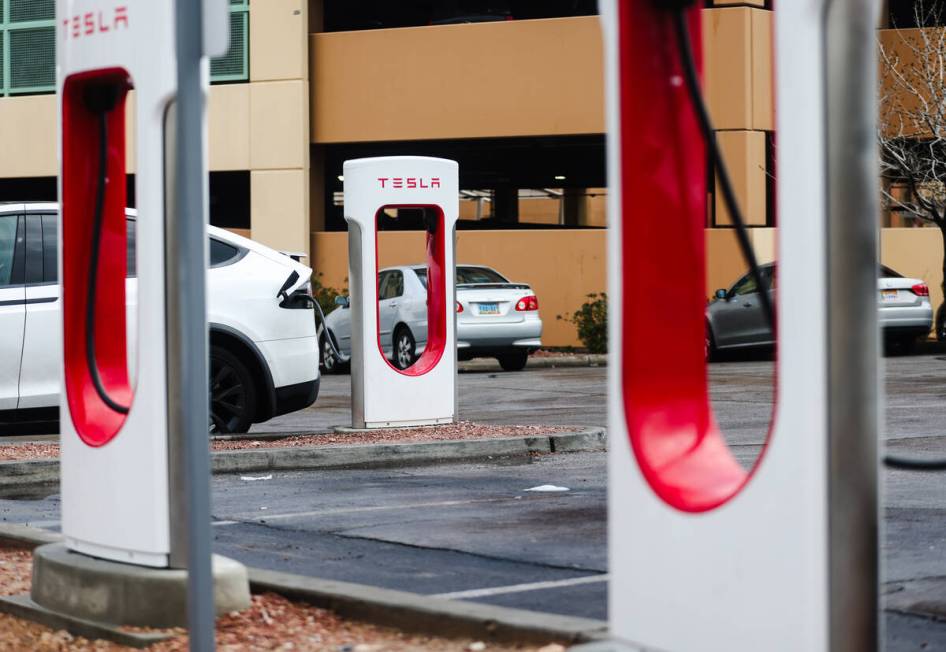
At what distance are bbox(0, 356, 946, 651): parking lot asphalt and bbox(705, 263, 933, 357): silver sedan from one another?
980cm

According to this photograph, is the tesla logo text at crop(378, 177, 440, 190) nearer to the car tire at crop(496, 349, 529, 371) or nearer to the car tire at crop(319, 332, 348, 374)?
the car tire at crop(319, 332, 348, 374)

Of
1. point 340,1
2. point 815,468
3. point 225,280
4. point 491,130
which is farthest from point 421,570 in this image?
point 340,1

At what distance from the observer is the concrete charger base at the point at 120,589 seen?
527 centimetres

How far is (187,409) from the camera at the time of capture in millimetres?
4355

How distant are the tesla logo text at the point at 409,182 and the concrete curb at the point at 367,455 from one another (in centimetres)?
227

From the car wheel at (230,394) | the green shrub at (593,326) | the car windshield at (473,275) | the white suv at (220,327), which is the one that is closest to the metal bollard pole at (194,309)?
the white suv at (220,327)

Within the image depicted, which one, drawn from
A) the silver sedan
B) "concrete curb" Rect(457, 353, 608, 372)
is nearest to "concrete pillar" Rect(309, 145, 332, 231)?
"concrete curb" Rect(457, 353, 608, 372)

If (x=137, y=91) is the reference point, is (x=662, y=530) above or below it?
below

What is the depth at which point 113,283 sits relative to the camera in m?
5.80

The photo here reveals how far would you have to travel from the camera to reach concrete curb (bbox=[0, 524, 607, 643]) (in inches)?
194

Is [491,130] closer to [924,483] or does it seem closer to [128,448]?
[924,483]

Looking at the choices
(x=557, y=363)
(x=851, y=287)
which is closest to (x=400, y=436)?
(x=851, y=287)

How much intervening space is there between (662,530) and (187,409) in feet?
4.55

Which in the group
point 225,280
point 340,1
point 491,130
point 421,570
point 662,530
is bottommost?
point 421,570
